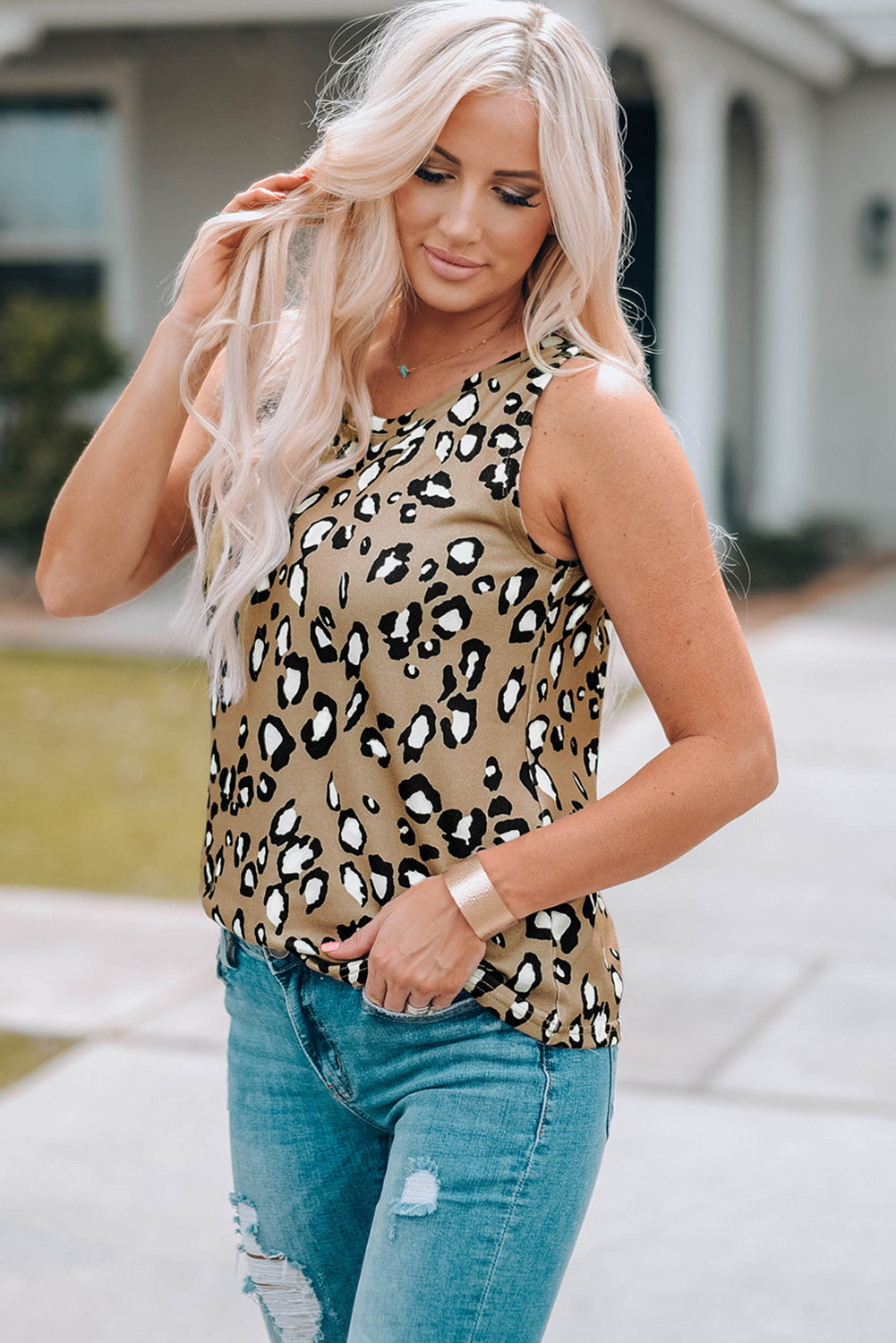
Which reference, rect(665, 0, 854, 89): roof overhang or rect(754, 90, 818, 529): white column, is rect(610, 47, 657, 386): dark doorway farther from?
rect(665, 0, 854, 89): roof overhang

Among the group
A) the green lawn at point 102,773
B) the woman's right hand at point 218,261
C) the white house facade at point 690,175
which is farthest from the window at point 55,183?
the woman's right hand at point 218,261

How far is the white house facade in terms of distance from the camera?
10.8 meters

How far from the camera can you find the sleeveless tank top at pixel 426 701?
1.60m

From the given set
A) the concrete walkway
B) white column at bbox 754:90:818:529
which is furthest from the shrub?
the concrete walkway

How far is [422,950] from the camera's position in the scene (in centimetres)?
158

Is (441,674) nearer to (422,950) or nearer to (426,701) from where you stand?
(426,701)

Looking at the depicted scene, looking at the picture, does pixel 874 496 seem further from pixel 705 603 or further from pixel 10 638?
pixel 705 603

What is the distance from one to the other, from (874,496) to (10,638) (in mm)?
7291

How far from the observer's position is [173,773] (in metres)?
6.63

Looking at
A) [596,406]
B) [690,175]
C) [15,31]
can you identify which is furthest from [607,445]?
[690,175]

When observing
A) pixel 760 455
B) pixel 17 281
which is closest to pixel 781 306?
pixel 760 455

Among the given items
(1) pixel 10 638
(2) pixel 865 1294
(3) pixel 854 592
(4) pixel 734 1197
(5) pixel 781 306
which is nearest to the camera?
(2) pixel 865 1294

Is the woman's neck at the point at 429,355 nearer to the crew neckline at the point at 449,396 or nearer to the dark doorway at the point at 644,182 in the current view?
the crew neckline at the point at 449,396

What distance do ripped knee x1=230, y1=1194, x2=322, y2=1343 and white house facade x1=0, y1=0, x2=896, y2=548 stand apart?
778cm
